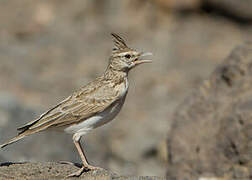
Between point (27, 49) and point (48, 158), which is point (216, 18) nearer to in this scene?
point (27, 49)

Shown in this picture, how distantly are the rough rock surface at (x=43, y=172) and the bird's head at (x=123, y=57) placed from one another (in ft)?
5.48

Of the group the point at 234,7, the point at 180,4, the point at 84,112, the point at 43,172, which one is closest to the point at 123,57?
the point at 84,112

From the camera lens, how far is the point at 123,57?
28.7ft

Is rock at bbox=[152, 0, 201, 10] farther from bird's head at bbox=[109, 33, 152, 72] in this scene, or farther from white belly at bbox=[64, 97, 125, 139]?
white belly at bbox=[64, 97, 125, 139]

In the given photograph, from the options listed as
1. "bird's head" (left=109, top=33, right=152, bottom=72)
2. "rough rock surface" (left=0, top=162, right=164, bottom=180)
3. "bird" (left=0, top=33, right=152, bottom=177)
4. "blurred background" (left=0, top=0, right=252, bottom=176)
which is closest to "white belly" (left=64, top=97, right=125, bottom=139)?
"bird" (left=0, top=33, right=152, bottom=177)

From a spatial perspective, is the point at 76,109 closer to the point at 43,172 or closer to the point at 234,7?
the point at 43,172

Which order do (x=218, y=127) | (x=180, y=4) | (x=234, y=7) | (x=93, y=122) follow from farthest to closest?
(x=180, y=4) < (x=234, y=7) < (x=218, y=127) < (x=93, y=122)

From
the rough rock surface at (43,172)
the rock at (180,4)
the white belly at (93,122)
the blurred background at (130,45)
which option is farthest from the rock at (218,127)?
the rock at (180,4)

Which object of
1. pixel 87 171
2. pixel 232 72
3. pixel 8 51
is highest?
pixel 8 51

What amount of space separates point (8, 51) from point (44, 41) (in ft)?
4.43

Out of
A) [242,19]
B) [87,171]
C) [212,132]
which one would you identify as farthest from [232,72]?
[242,19]

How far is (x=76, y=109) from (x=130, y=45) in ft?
40.0

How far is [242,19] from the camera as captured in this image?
20469 millimetres

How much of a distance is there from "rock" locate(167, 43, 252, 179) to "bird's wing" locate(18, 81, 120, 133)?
1578 millimetres
